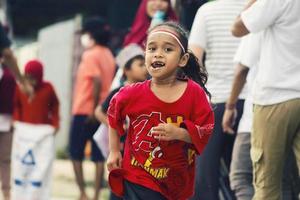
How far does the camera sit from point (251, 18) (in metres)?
6.37

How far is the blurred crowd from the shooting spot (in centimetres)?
634

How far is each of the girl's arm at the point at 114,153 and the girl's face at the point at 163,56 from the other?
0.39 meters

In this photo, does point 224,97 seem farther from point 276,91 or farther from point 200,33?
point 276,91

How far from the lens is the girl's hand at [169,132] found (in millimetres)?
5492

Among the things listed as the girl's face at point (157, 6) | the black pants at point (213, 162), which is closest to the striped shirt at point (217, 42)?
the black pants at point (213, 162)

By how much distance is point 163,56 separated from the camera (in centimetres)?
561

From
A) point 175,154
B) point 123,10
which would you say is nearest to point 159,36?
point 175,154

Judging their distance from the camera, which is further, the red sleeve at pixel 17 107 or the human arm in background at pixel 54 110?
the human arm in background at pixel 54 110

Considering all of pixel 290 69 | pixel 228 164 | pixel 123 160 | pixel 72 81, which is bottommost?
pixel 72 81

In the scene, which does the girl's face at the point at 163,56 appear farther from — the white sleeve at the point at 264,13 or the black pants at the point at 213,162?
the black pants at the point at 213,162

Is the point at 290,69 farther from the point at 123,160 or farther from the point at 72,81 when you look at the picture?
the point at 72,81

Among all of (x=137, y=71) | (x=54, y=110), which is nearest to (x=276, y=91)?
(x=137, y=71)

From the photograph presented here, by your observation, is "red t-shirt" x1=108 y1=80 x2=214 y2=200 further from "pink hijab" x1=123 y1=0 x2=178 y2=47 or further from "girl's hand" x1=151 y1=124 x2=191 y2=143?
"pink hijab" x1=123 y1=0 x2=178 y2=47

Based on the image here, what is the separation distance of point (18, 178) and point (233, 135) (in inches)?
110
